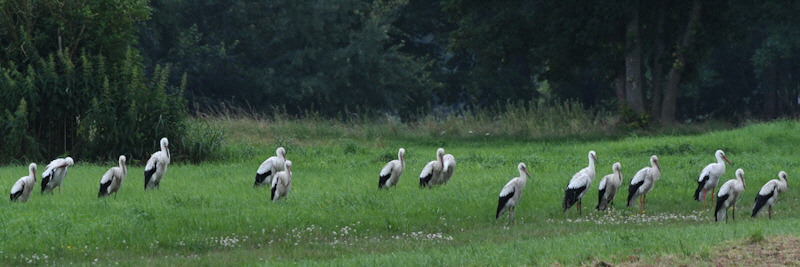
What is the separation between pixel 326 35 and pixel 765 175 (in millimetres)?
33359

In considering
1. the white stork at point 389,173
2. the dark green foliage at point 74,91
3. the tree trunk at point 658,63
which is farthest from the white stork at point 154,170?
the tree trunk at point 658,63

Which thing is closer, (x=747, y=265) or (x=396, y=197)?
(x=747, y=265)

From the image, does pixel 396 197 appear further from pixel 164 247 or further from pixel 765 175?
pixel 765 175

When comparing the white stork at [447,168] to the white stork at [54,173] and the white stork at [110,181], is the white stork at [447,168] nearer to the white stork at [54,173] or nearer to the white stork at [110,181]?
the white stork at [110,181]

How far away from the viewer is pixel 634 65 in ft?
114

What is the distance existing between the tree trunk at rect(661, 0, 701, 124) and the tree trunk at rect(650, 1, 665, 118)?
360mm

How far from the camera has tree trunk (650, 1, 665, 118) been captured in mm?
35594

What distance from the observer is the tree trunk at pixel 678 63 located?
3362 centimetres

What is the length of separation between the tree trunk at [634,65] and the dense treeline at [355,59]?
0.05 metres

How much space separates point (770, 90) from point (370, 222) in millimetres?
40044

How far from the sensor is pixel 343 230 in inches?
564

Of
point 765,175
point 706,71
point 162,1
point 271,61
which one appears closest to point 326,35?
point 271,61

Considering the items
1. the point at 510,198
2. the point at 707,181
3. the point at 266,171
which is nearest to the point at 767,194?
the point at 707,181

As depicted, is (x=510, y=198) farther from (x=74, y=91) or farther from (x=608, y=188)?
(x=74, y=91)
